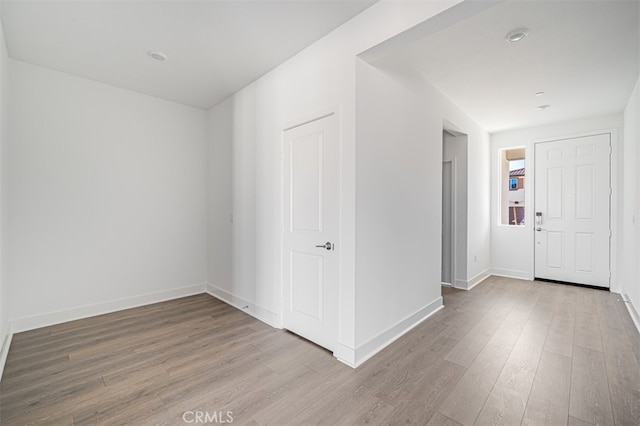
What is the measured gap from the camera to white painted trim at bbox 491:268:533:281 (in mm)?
5180

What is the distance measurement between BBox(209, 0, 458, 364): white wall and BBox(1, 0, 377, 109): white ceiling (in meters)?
0.17

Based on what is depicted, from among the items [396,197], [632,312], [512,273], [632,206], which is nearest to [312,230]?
[396,197]

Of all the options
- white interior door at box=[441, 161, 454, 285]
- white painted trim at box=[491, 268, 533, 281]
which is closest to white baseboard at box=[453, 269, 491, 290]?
white interior door at box=[441, 161, 454, 285]

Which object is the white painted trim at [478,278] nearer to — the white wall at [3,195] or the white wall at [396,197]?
the white wall at [396,197]

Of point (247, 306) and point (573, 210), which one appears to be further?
point (573, 210)

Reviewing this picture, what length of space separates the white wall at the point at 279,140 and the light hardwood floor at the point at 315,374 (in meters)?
0.42

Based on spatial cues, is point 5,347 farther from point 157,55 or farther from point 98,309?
point 157,55

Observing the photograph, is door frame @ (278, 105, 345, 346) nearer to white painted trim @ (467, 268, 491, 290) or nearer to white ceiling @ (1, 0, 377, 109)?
white ceiling @ (1, 0, 377, 109)

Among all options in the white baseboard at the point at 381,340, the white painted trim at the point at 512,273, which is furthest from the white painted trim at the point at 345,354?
the white painted trim at the point at 512,273

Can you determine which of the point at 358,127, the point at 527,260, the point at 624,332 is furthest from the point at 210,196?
the point at 527,260

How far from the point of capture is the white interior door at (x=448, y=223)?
4.72 meters

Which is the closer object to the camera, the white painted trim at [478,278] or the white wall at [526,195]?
the white wall at [526,195]

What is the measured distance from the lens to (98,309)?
11.5 ft

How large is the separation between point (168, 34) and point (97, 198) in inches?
88.1
